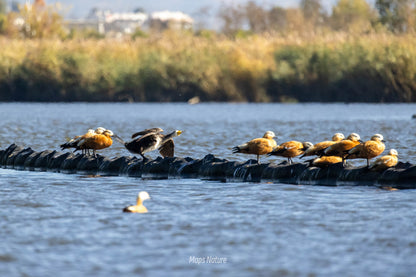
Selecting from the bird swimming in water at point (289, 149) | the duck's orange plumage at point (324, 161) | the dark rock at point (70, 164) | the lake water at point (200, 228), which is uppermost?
the bird swimming in water at point (289, 149)

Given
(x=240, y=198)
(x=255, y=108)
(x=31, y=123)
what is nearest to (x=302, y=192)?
(x=240, y=198)

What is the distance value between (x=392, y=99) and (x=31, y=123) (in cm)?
1635

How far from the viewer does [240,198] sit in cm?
1228

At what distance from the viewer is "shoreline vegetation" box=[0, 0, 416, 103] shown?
128 feet

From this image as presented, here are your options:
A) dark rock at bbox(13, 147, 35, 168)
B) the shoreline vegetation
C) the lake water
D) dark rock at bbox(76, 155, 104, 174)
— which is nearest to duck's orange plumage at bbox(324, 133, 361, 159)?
the lake water

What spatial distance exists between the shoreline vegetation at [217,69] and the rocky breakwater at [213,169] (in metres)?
24.1

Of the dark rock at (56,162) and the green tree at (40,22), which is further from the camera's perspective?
the green tree at (40,22)

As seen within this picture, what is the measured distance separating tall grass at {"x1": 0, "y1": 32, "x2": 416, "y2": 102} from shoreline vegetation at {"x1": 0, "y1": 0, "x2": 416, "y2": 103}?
0.14 ft

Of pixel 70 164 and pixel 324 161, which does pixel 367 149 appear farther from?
pixel 70 164

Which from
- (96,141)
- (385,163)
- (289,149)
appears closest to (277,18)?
(96,141)

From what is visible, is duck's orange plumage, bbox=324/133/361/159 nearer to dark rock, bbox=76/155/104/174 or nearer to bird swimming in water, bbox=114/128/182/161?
bird swimming in water, bbox=114/128/182/161

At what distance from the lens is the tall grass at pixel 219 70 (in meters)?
39.1

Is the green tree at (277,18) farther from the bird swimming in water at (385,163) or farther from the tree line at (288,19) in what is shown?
the bird swimming in water at (385,163)

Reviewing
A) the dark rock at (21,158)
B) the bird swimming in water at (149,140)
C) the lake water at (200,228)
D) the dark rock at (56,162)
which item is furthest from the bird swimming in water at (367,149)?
the dark rock at (21,158)
